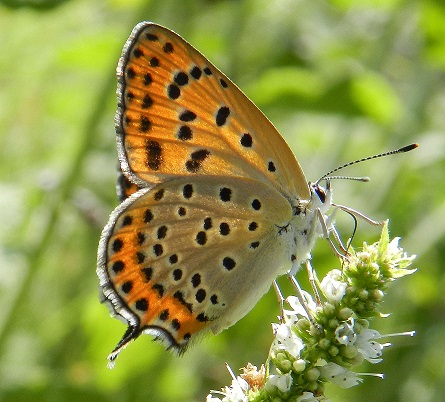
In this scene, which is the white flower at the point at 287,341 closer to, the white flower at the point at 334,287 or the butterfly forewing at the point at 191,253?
the white flower at the point at 334,287

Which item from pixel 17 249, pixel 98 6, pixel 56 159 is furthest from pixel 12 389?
pixel 98 6

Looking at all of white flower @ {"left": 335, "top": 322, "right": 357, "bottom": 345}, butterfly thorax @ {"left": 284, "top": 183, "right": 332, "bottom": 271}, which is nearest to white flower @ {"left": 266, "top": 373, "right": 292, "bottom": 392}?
white flower @ {"left": 335, "top": 322, "right": 357, "bottom": 345}

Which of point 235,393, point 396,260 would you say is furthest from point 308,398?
point 396,260

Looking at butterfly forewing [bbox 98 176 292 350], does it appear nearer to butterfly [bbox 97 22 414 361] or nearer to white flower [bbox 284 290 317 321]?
butterfly [bbox 97 22 414 361]

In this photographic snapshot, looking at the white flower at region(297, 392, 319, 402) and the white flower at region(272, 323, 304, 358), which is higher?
the white flower at region(272, 323, 304, 358)

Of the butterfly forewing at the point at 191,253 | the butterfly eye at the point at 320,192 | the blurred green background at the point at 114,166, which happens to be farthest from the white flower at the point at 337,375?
the blurred green background at the point at 114,166

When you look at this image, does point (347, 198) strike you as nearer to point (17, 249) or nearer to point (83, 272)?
point (83, 272)
